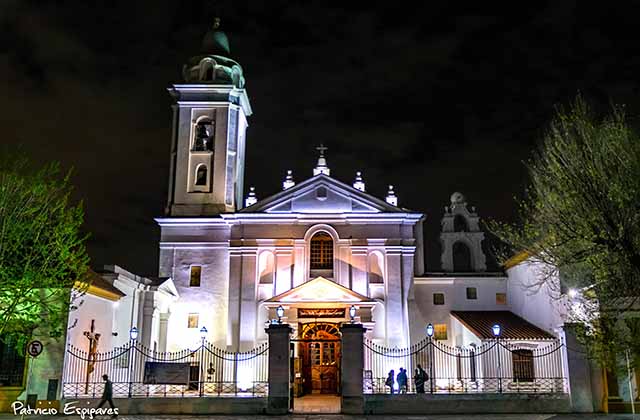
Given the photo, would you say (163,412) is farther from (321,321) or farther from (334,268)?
(334,268)

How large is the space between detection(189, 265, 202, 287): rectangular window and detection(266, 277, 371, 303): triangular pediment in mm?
4594

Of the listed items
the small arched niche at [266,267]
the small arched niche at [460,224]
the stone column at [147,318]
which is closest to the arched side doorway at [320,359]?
the small arched niche at [266,267]

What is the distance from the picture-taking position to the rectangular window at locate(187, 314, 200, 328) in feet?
105

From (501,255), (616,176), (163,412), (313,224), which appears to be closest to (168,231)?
(313,224)

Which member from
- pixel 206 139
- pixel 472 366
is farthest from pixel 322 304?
pixel 206 139

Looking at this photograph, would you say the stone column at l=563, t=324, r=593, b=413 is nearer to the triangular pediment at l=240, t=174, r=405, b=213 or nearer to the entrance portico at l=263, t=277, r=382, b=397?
the entrance portico at l=263, t=277, r=382, b=397

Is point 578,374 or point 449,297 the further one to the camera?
point 449,297

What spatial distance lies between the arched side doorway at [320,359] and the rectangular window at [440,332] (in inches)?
240

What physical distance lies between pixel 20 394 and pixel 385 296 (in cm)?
1739

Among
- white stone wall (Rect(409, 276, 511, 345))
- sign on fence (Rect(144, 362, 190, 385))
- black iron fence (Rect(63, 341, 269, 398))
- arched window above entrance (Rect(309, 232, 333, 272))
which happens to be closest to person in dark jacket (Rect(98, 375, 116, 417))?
black iron fence (Rect(63, 341, 269, 398))

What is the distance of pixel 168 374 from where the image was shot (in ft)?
70.3

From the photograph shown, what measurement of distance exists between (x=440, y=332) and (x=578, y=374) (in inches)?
519

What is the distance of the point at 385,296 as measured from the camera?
3183 centimetres

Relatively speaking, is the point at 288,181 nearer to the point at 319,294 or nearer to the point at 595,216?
the point at 319,294
